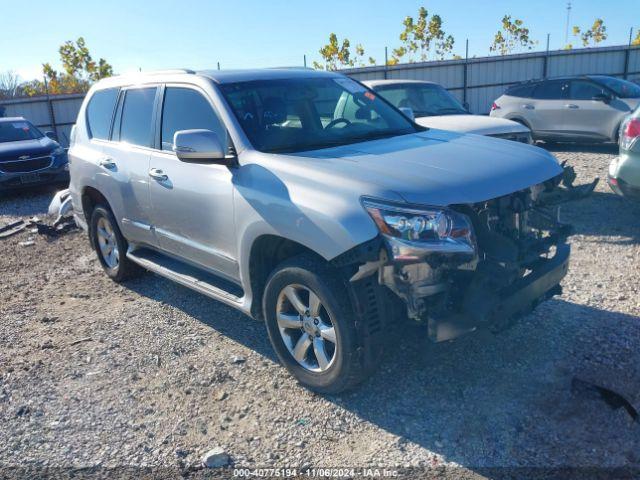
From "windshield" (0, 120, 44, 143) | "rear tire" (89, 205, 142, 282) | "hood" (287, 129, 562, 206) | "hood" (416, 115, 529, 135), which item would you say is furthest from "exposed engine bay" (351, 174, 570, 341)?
"windshield" (0, 120, 44, 143)

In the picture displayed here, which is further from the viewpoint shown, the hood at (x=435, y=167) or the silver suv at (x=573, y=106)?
the silver suv at (x=573, y=106)

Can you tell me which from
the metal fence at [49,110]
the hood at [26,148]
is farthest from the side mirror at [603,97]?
the metal fence at [49,110]

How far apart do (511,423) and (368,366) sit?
33.0 inches

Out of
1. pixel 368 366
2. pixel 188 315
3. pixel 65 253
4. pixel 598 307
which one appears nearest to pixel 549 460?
pixel 368 366

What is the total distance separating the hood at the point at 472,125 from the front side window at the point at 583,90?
194 inches

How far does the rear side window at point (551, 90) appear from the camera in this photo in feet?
41.2

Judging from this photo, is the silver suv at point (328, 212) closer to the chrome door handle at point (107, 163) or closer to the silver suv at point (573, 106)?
the chrome door handle at point (107, 163)

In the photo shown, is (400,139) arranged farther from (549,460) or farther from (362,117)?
(549,460)

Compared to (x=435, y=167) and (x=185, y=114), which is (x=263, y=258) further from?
(x=185, y=114)

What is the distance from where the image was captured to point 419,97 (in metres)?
9.43

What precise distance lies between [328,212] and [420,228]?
1.67 feet

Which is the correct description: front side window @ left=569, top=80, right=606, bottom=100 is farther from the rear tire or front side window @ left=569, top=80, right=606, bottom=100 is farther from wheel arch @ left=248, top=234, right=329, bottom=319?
wheel arch @ left=248, top=234, right=329, bottom=319

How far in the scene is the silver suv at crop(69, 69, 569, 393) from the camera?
10.3ft

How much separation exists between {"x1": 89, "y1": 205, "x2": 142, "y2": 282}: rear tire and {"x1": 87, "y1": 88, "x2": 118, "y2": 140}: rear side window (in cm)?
73
